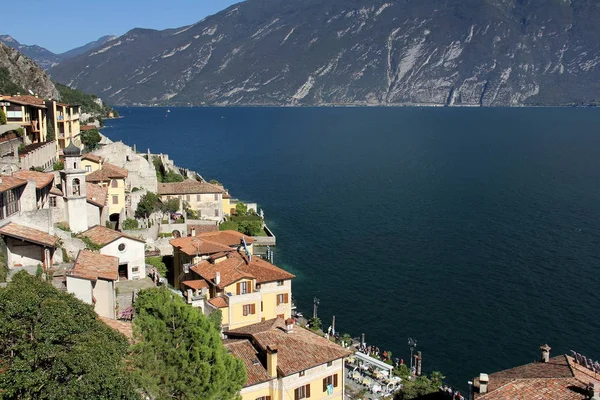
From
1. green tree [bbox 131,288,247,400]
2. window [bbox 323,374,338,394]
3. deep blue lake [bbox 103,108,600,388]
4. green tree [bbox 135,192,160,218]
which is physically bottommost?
deep blue lake [bbox 103,108,600,388]

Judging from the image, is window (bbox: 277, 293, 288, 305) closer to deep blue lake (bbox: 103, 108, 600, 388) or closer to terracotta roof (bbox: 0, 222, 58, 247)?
deep blue lake (bbox: 103, 108, 600, 388)

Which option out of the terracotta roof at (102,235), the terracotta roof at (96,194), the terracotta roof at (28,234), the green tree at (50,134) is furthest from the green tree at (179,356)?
the green tree at (50,134)

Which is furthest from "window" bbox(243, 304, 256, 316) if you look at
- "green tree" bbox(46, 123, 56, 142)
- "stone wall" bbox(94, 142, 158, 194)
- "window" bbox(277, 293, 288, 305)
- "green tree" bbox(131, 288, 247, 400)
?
"green tree" bbox(46, 123, 56, 142)

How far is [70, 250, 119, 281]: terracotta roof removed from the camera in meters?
28.5

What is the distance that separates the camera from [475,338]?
44.1 meters

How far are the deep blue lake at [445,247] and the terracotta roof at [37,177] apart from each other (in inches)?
831

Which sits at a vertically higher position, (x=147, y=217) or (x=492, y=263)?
(x=147, y=217)

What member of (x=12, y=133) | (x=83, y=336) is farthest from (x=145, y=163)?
(x=83, y=336)

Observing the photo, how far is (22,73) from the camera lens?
11638 centimetres

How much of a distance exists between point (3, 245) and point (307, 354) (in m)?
15.1

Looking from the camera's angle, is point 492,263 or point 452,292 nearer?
point 452,292

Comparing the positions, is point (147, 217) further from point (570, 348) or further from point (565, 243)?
point (565, 243)

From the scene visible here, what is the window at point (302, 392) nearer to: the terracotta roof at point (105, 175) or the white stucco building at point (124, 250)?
the white stucco building at point (124, 250)

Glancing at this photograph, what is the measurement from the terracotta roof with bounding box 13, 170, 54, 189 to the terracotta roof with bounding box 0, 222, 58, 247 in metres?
4.13
